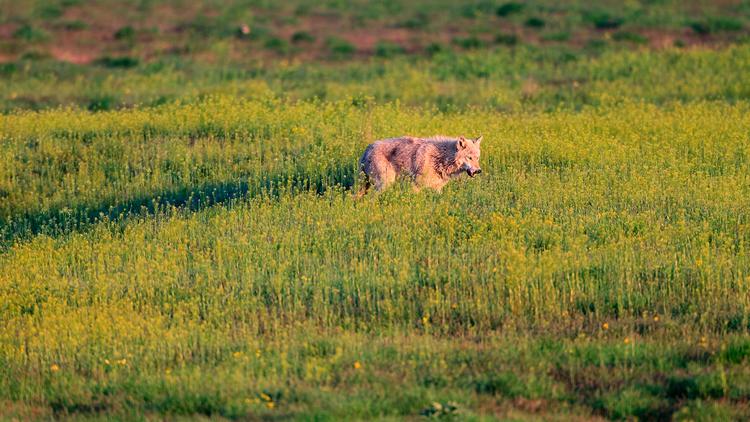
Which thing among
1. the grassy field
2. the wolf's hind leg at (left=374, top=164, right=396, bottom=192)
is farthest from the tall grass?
the wolf's hind leg at (left=374, top=164, right=396, bottom=192)

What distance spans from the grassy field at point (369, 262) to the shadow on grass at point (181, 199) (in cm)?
9

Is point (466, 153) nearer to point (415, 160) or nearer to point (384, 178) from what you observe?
point (415, 160)

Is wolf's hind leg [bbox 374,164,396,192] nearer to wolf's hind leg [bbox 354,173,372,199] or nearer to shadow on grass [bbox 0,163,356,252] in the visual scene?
wolf's hind leg [bbox 354,173,372,199]

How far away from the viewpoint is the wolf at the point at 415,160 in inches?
654

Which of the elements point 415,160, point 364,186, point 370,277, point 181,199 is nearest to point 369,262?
point 370,277

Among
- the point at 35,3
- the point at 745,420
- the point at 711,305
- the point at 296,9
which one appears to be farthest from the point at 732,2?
the point at 745,420

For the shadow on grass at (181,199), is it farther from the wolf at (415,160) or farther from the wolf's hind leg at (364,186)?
the wolf at (415,160)

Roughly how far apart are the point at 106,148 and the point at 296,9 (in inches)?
888

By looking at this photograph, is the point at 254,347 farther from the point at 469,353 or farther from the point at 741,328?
the point at 741,328

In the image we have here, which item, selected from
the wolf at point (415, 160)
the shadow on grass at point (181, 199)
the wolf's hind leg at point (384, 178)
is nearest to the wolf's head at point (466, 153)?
the wolf at point (415, 160)

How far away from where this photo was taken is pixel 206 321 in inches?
485

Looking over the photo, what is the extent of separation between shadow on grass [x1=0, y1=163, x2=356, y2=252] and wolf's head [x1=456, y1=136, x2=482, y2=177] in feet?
6.86

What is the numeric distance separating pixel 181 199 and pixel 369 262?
5.68m

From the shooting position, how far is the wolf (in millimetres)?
16609
